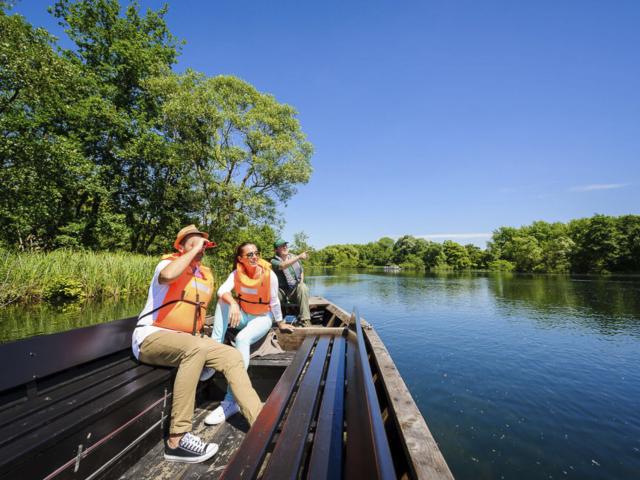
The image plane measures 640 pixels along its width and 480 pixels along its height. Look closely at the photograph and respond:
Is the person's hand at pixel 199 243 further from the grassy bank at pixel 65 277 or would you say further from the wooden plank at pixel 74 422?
the grassy bank at pixel 65 277

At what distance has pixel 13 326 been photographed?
6.86 metres

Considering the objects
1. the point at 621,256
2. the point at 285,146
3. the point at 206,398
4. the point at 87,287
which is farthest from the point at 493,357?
the point at 621,256

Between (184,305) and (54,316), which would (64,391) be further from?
(54,316)

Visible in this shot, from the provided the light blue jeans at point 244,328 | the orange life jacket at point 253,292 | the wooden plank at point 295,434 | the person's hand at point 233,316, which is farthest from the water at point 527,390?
the person's hand at point 233,316

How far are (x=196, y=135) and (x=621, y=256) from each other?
6381cm

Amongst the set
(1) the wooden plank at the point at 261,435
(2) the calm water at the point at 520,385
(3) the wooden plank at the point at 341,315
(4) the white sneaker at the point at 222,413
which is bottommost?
(2) the calm water at the point at 520,385

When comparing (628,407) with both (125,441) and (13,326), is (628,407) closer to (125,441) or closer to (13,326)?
(125,441)

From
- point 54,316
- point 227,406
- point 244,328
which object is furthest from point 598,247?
point 54,316

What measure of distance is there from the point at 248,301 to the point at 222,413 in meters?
1.06

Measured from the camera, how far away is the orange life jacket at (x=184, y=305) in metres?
2.38

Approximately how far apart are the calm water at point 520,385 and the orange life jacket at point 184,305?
3.39 meters

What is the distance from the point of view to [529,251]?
2381 inches

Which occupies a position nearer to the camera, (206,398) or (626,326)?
(206,398)

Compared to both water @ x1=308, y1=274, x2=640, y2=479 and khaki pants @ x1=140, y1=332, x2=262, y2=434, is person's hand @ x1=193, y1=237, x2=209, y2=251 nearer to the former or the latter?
khaki pants @ x1=140, y1=332, x2=262, y2=434
